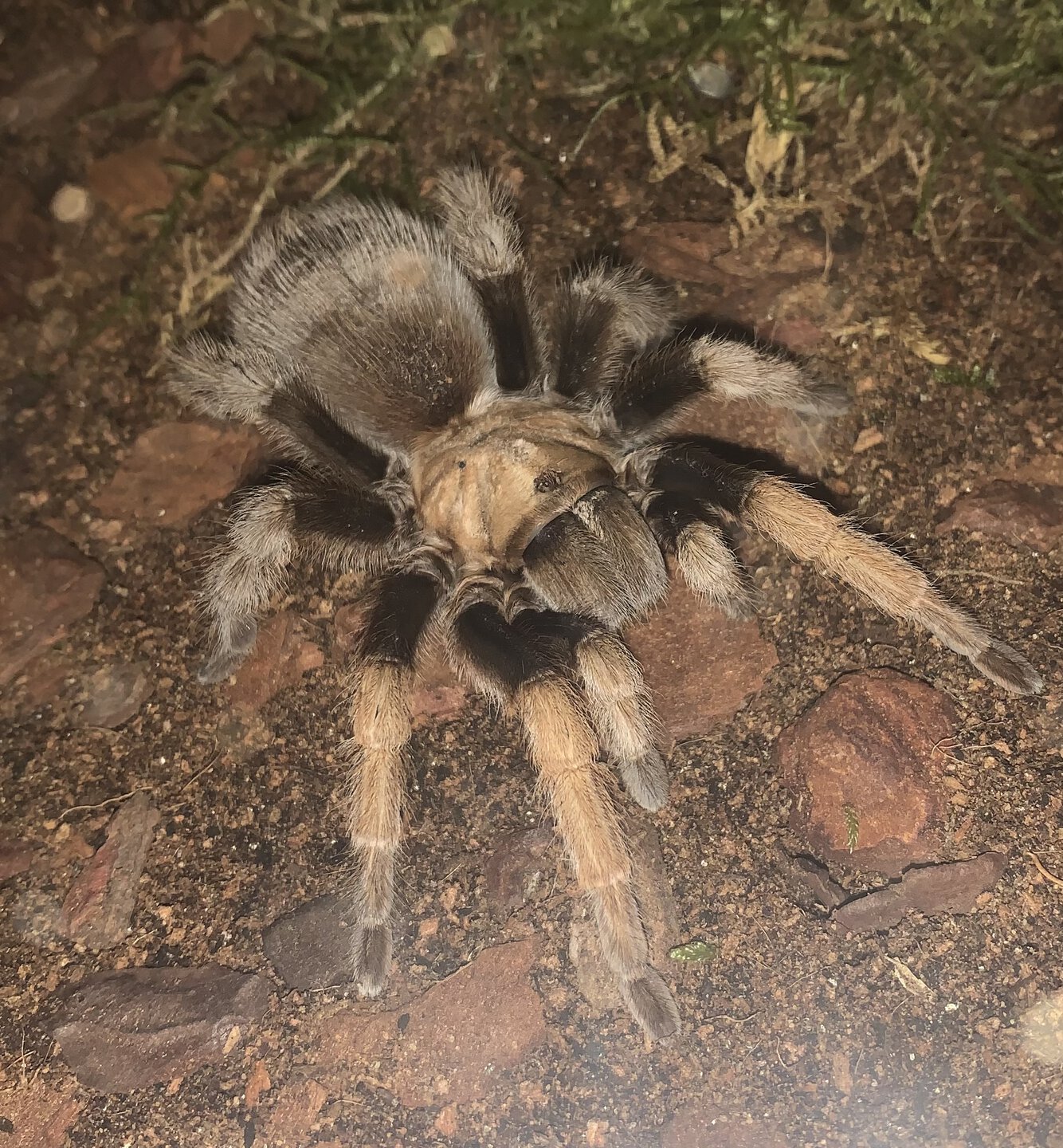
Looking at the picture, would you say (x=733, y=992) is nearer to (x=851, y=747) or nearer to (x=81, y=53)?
(x=851, y=747)

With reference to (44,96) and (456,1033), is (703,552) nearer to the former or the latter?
(456,1033)

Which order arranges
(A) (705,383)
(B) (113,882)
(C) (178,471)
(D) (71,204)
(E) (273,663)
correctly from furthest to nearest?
(D) (71,204), (C) (178,471), (E) (273,663), (A) (705,383), (B) (113,882)

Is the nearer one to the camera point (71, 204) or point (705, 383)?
point (705, 383)

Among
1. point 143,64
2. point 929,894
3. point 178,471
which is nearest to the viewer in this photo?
point 929,894

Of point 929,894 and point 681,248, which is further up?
point 681,248

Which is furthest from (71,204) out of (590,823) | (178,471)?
(590,823)

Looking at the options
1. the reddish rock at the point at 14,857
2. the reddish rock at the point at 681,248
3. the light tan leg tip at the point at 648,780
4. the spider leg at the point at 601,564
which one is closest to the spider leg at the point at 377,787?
the spider leg at the point at 601,564
